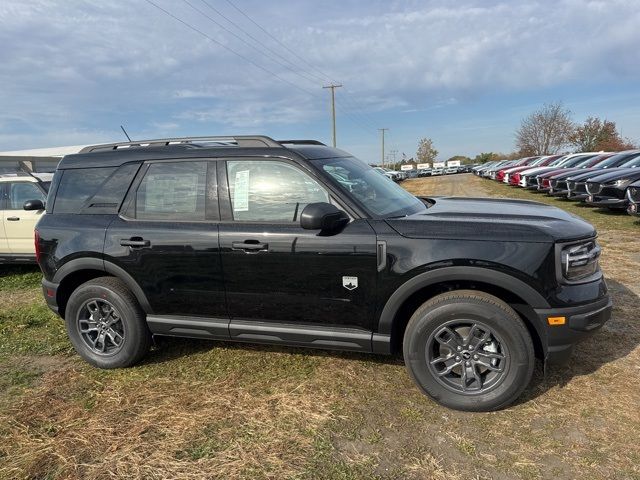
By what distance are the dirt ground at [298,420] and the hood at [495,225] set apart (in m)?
1.18

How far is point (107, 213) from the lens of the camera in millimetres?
3875

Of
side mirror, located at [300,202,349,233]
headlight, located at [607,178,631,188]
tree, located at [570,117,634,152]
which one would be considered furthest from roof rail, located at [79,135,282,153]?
tree, located at [570,117,634,152]

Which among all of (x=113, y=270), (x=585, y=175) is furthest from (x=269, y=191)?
(x=585, y=175)

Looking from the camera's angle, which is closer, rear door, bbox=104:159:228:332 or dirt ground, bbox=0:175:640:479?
dirt ground, bbox=0:175:640:479

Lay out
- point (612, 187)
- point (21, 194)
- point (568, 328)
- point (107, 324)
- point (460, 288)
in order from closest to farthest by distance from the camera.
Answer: point (568, 328)
point (460, 288)
point (107, 324)
point (21, 194)
point (612, 187)

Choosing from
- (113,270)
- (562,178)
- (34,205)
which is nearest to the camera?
(113,270)

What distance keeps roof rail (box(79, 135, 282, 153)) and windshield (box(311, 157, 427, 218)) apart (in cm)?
49

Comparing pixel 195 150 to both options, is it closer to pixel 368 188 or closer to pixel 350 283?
pixel 368 188

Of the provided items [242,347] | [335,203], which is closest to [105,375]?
[242,347]

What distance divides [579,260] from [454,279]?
33.2 inches

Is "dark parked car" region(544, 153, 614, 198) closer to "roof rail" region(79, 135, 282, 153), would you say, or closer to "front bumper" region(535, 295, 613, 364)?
"front bumper" region(535, 295, 613, 364)

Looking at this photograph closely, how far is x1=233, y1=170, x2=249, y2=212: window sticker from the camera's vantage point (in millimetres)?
3537

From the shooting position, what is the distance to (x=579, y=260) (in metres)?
3.02

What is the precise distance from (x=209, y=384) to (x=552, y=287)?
2.62 m
